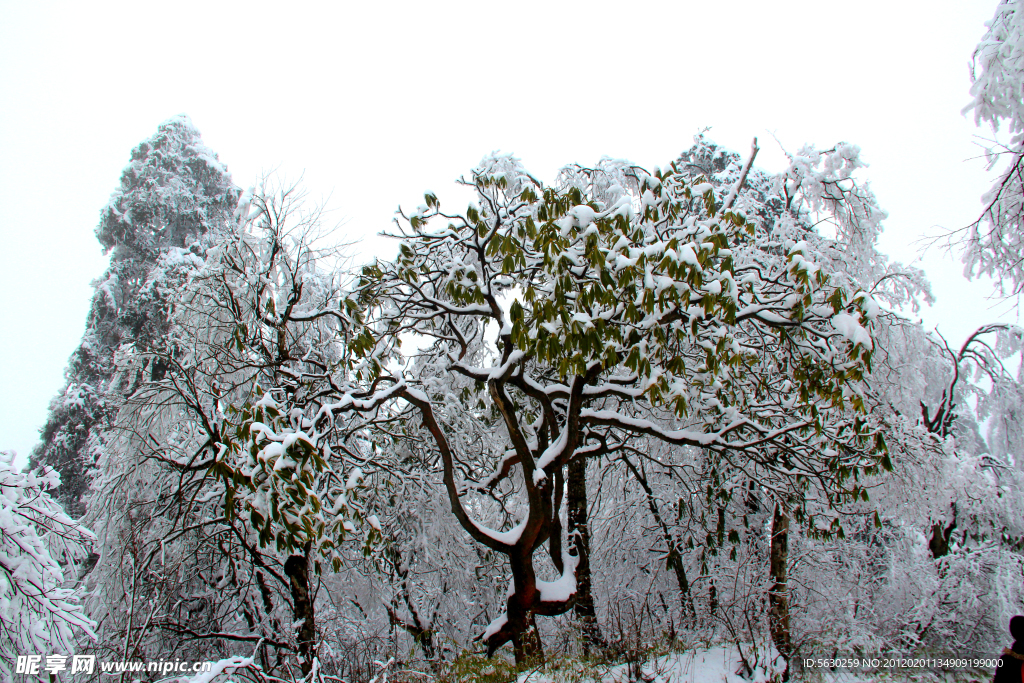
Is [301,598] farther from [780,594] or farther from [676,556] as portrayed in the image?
[780,594]

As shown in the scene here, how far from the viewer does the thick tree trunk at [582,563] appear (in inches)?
229

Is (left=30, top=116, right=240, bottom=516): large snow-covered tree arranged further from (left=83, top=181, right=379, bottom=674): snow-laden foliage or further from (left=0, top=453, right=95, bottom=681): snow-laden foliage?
(left=0, top=453, right=95, bottom=681): snow-laden foliage

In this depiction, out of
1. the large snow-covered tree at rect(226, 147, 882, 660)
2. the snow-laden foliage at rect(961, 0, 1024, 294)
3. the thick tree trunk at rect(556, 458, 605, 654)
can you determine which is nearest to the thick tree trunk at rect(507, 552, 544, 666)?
the large snow-covered tree at rect(226, 147, 882, 660)

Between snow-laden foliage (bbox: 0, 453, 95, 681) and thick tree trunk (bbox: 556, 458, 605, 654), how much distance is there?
456 cm

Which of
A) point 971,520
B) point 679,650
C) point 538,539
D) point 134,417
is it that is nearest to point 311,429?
point 538,539

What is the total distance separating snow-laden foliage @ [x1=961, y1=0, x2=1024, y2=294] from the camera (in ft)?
10.8

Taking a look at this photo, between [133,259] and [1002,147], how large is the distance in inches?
565

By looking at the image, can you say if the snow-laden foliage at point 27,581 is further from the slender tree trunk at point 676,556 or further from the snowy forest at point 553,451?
the slender tree trunk at point 676,556

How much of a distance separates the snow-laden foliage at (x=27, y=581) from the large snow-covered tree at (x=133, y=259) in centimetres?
728

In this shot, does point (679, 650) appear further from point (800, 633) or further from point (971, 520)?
point (971, 520)

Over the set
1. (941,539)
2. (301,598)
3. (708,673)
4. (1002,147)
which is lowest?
(708,673)

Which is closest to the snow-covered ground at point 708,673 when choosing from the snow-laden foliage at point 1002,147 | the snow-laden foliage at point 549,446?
the snow-laden foliage at point 549,446

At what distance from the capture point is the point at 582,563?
5980 millimetres

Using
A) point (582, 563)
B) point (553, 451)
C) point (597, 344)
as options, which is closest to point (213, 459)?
point (553, 451)
